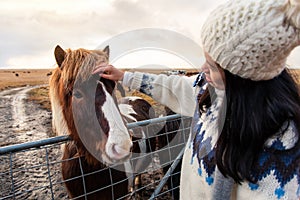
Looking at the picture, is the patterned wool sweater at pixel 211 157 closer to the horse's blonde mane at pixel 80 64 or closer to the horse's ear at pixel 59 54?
the horse's blonde mane at pixel 80 64

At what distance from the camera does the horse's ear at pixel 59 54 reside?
1.75 metres

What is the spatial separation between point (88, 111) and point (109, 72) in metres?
0.30

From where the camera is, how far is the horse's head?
1512 mm

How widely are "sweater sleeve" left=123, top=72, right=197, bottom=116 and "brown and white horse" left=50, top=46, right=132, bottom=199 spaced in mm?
248

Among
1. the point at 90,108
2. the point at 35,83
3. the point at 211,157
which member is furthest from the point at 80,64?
the point at 35,83

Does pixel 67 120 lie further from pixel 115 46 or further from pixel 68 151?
pixel 115 46

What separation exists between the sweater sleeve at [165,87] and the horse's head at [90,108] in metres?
0.24

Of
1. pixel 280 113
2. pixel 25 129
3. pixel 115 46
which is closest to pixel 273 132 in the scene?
pixel 280 113

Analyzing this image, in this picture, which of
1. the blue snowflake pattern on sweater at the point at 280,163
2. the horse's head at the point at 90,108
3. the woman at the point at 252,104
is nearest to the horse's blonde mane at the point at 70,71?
the horse's head at the point at 90,108

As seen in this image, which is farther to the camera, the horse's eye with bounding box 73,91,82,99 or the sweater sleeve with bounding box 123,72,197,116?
the horse's eye with bounding box 73,91,82,99

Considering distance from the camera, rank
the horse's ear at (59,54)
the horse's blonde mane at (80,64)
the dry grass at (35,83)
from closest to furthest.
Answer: the horse's blonde mane at (80,64)
the horse's ear at (59,54)
the dry grass at (35,83)

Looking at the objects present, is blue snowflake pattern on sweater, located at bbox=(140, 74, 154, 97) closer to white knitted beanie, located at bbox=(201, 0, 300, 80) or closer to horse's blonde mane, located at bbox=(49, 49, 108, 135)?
horse's blonde mane, located at bbox=(49, 49, 108, 135)

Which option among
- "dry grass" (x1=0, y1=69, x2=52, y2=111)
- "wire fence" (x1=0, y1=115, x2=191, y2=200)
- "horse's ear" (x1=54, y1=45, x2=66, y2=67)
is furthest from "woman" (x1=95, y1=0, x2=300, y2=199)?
"dry grass" (x1=0, y1=69, x2=52, y2=111)

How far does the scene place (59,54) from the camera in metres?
1.78
